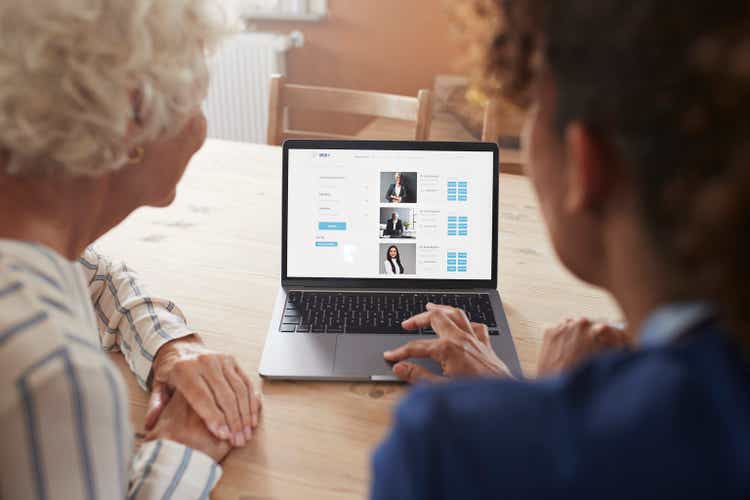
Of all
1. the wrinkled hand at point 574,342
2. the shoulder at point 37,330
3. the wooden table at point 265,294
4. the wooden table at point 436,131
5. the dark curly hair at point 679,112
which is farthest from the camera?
the wooden table at point 436,131

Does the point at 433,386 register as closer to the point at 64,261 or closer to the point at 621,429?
the point at 621,429

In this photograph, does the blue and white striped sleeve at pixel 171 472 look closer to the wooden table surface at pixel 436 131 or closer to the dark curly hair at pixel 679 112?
the dark curly hair at pixel 679 112

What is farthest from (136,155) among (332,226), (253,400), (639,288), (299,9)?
(299,9)

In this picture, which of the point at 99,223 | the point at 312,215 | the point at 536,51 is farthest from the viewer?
the point at 312,215

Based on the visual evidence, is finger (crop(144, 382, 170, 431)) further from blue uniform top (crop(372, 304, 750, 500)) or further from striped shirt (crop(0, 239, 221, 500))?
blue uniform top (crop(372, 304, 750, 500))

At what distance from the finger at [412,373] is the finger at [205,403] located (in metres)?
0.25

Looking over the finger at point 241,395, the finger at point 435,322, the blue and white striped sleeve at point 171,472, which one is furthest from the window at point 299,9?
the blue and white striped sleeve at point 171,472

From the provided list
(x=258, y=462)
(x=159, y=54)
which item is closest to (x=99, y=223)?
(x=159, y=54)

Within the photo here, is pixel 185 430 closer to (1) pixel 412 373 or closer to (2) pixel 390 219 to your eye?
(1) pixel 412 373

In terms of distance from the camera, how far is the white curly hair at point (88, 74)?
0.63 metres

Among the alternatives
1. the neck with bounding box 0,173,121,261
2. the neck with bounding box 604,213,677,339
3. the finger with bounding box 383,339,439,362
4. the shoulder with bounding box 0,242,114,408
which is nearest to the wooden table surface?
the finger with bounding box 383,339,439,362

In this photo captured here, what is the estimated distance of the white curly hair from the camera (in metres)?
0.63

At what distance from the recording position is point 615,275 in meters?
0.51

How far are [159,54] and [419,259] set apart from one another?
63cm
